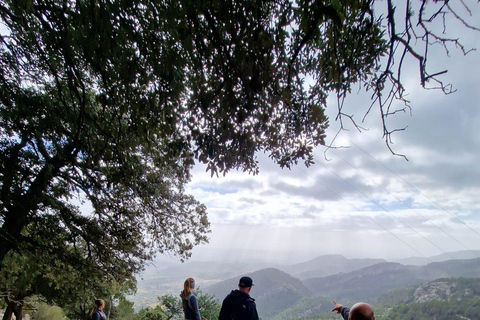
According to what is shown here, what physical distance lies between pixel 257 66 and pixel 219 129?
757 mm

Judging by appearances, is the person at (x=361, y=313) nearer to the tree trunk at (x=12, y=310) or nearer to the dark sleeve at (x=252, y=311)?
the dark sleeve at (x=252, y=311)

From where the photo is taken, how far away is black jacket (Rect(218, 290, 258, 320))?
285 centimetres

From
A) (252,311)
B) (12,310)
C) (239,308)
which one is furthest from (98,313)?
(12,310)

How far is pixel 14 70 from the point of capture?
3.85 metres

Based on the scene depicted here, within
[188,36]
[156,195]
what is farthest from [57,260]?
[188,36]

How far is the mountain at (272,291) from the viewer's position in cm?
15288

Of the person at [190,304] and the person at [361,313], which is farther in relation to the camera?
the person at [190,304]

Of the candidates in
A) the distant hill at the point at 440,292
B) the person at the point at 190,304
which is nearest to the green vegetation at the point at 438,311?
the distant hill at the point at 440,292

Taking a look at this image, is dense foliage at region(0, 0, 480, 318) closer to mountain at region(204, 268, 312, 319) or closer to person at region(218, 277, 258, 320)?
person at region(218, 277, 258, 320)

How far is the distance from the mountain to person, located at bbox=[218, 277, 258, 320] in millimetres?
154872

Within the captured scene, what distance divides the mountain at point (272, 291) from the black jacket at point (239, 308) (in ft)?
508

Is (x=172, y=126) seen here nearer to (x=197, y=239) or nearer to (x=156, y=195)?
(x=156, y=195)

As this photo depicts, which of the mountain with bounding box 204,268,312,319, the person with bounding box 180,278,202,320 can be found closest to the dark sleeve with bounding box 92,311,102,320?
the person with bounding box 180,278,202,320

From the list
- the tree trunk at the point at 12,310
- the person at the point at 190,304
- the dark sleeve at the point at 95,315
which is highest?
the person at the point at 190,304
